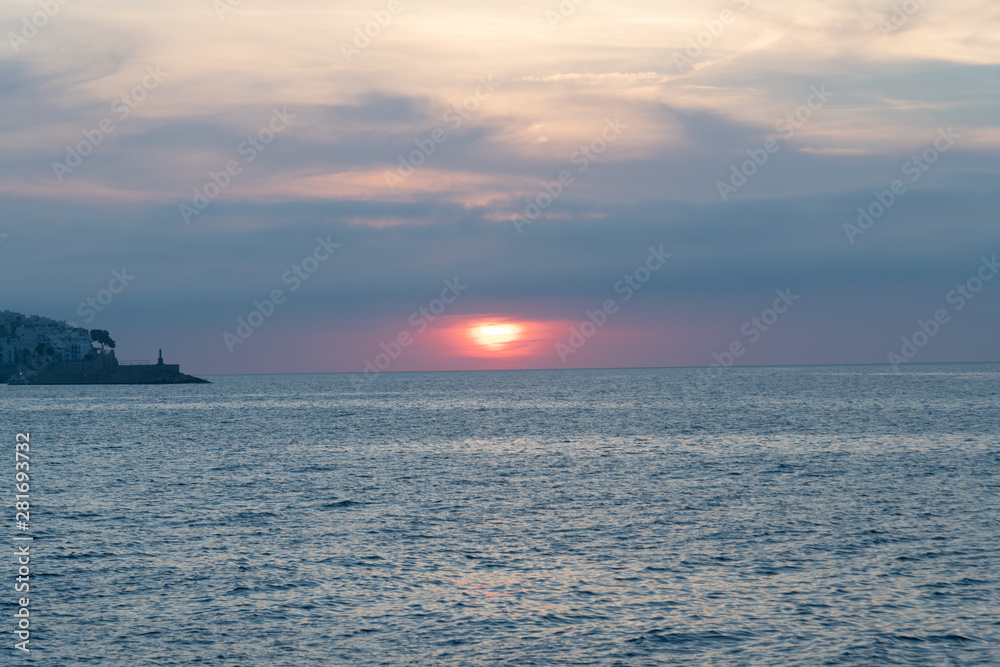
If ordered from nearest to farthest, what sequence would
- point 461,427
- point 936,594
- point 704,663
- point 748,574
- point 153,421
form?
point 704,663 → point 936,594 → point 748,574 → point 461,427 → point 153,421

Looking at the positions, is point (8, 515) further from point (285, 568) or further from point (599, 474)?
point (599, 474)

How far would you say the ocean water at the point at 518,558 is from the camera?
2583 cm

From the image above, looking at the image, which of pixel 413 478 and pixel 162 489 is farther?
pixel 413 478

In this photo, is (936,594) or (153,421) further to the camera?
(153,421)

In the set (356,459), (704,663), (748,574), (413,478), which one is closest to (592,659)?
(704,663)

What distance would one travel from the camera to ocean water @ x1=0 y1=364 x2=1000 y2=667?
25.8 meters

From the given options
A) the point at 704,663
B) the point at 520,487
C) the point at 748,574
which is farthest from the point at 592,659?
the point at 520,487

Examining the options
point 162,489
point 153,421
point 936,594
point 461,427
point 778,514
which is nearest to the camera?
point 936,594

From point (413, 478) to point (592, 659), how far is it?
39.1m

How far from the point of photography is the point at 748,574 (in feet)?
108

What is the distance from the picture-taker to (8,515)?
46219 mm

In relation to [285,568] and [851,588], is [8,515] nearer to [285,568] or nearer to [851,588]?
[285,568]

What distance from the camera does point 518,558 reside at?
3609 cm

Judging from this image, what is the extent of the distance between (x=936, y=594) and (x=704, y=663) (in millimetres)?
11016
